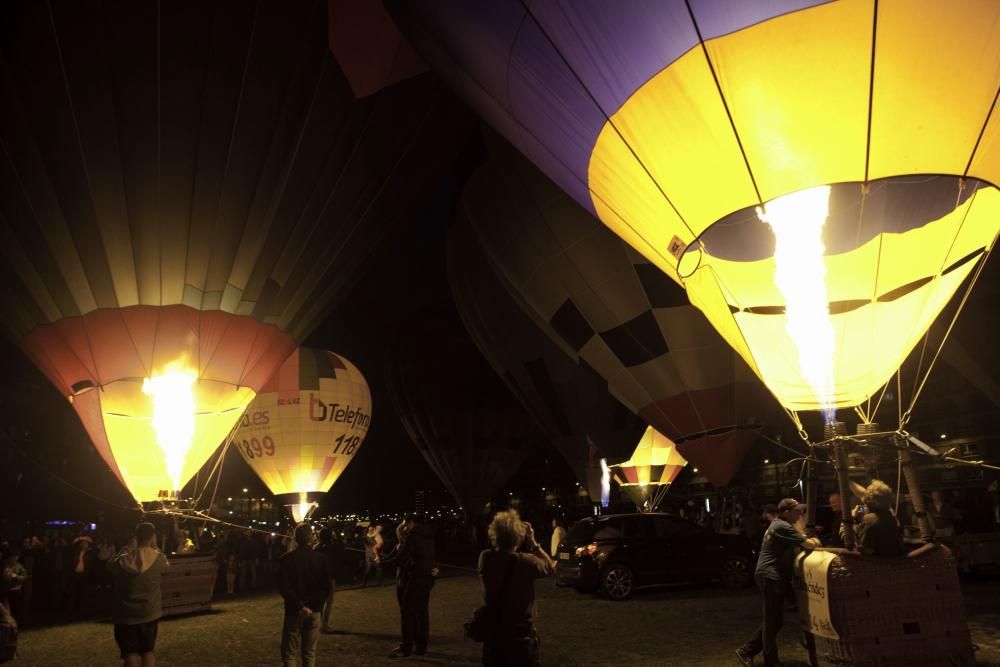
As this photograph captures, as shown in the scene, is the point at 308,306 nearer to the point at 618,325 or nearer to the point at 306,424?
the point at 618,325

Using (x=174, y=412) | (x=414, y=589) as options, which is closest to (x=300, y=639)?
(x=414, y=589)

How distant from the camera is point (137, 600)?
5.30 metres

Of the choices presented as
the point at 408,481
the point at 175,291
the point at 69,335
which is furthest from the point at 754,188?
the point at 408,481

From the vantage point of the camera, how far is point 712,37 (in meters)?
4.54

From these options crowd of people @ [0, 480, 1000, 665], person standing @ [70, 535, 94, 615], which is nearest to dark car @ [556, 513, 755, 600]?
crowd of people @ [0, 480, 1000, 665]

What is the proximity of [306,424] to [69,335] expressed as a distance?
8.50m

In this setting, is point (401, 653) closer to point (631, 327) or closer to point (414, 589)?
point (414, 589)

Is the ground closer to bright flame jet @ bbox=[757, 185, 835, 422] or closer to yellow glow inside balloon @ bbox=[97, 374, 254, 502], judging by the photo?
yellow glow inside balloon @ bbox=[97, 374, 254, 502]

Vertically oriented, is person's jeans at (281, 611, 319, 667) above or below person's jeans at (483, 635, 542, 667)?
below

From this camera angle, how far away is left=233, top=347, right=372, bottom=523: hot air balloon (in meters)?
17.7

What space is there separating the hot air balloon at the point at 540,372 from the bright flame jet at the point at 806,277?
39.2 feet

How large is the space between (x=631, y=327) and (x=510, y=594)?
9178mm

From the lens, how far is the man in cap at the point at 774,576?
18.4ft

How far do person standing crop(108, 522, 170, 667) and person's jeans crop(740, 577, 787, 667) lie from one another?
177 inches
